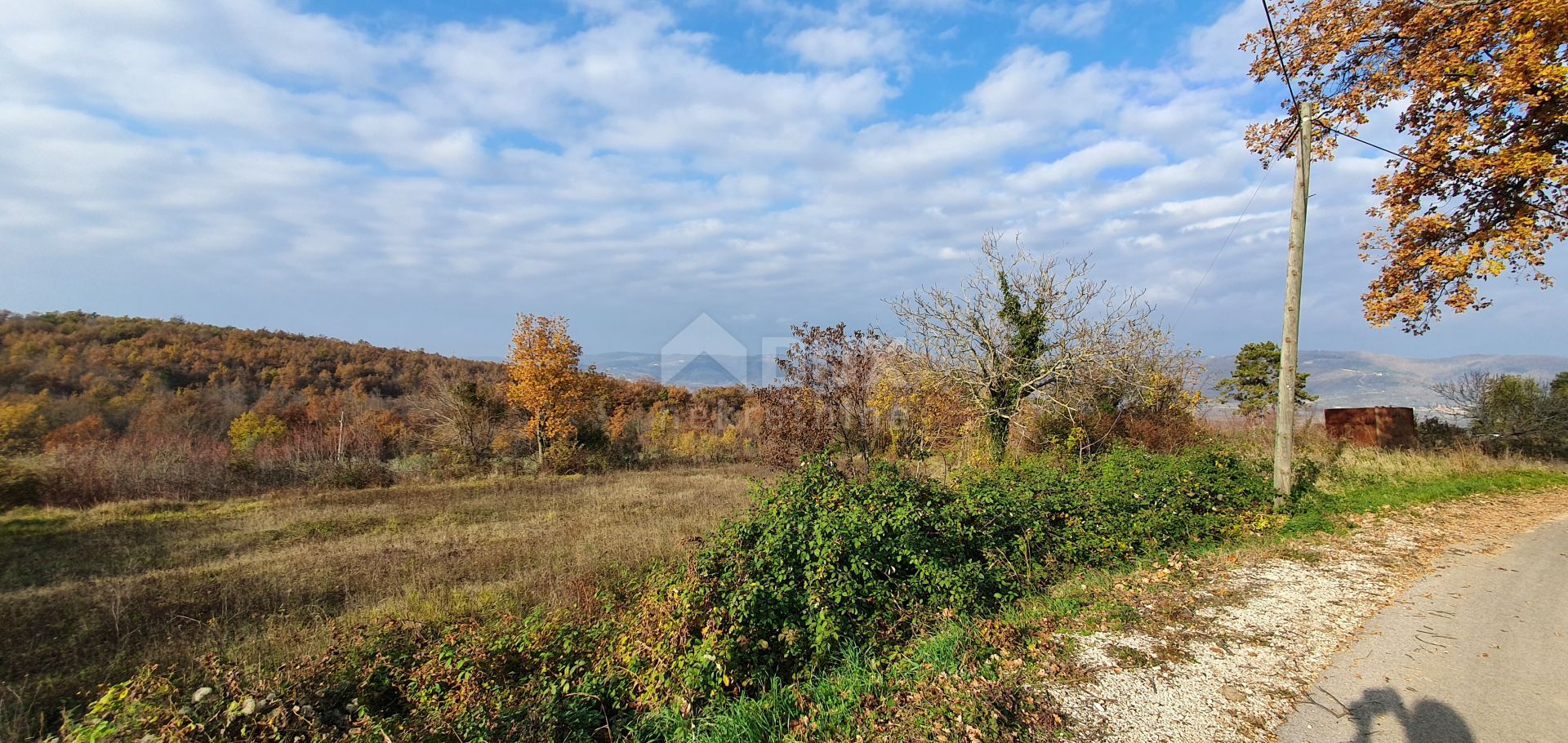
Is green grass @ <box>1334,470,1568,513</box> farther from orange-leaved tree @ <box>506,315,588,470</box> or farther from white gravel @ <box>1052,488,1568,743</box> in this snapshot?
orange-leaved tree @ <box>506,315,588,470</box>

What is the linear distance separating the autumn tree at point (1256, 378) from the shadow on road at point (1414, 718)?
92.8ft

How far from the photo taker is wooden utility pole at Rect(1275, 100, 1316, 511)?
8.51 metres

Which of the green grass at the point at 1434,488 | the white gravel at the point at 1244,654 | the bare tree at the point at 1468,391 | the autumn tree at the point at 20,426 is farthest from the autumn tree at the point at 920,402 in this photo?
the autumn tree at the point at 20,426

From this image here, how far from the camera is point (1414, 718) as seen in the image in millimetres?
3406

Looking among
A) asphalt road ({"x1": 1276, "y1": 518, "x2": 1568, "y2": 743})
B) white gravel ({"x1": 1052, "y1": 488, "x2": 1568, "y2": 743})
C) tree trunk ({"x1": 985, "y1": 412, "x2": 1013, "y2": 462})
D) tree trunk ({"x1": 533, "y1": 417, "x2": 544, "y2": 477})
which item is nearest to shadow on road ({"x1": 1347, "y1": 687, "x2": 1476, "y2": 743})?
asphalt road ({"x1": 1276, "y1": 518, "x2": 1568, "y2": 743})

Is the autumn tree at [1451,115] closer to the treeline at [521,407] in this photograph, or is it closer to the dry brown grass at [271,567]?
the treeline at [521,407]

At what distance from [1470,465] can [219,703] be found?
18810 millimetres

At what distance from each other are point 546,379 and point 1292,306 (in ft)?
81.4

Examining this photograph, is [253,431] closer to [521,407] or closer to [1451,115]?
[521,407]

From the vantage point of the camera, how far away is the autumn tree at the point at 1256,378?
1086 inches

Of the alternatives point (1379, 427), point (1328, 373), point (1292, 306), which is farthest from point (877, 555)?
point (1328, 373)

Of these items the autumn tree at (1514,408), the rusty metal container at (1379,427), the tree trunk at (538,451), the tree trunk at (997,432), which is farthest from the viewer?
the tree trunk at (538,451)

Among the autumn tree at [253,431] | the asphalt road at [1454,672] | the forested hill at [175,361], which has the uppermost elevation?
the forested hill at [175,361]

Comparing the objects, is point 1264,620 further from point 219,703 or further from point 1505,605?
point 219,703
